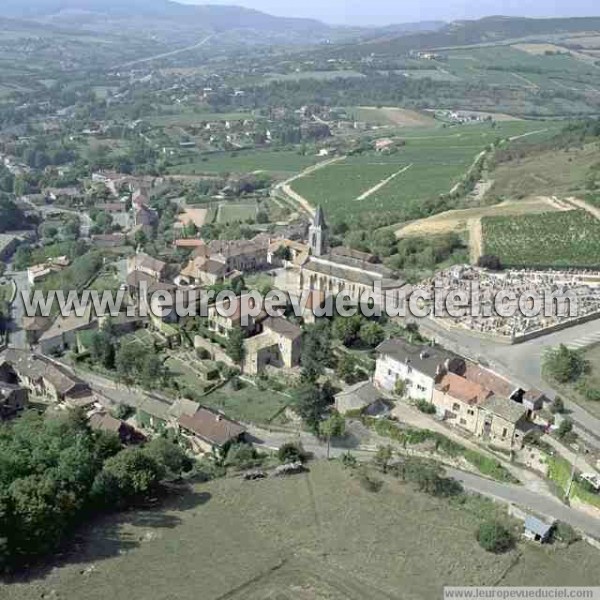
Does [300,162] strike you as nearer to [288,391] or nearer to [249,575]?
[288,391]

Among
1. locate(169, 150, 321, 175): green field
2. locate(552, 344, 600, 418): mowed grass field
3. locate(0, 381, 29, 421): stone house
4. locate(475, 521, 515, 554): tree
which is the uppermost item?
locate(169, 150, 321, 175): green field

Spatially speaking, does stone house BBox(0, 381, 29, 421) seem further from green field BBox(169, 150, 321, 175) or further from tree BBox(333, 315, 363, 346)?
green field BBox(169, 150, 321, 175)

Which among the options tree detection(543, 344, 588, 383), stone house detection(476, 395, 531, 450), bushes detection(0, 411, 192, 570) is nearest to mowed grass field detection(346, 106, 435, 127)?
tree detection(543, 344, 588, 383)

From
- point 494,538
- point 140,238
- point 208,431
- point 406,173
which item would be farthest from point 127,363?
point 406,173

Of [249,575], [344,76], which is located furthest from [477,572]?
[344,76]

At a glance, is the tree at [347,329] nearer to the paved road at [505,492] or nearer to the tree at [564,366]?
the paved road at [505,492]

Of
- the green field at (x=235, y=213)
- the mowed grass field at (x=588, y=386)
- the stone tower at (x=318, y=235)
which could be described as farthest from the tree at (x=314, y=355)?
the green field at (x=235, y=213)

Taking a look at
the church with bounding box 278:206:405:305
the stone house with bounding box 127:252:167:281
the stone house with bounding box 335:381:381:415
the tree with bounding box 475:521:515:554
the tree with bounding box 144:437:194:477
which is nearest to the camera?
the tree with bounding box 475:521:515:554

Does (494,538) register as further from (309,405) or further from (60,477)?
(60,477)
